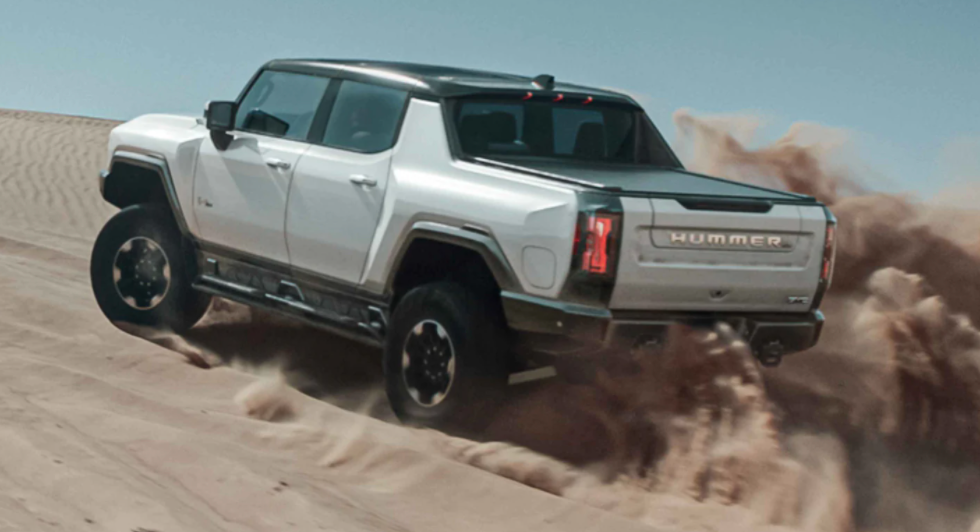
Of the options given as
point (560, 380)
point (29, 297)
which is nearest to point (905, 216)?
point (560, 380)

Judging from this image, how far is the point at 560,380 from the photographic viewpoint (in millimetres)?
5914

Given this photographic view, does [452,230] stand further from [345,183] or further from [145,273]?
[145,273]

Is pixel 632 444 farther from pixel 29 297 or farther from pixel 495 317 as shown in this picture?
pixel 29 297

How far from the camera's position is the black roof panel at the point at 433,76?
6.05m

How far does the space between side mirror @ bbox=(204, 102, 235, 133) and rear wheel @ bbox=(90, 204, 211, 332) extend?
858 mm

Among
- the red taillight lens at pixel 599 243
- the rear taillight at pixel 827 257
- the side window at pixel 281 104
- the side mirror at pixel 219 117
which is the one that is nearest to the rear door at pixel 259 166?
the side window at pixel 281 104

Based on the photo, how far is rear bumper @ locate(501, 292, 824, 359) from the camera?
200 inches

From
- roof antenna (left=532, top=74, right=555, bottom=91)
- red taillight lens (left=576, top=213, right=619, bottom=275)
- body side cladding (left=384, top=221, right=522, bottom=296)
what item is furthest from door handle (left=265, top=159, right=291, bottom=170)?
red taillight lens (left=576, top=213, right=619, bottom=275)

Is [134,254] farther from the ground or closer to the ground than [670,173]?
closer to the ground

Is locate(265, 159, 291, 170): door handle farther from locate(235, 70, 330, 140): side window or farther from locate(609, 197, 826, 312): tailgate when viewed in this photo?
locate(609, 197, 826, 312): tailgate

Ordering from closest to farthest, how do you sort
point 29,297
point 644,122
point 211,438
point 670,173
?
point 211,438, point 670,173, point 644,122, point 29,297

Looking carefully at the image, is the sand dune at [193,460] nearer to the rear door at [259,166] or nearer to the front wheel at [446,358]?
the front wheel at [446,358]

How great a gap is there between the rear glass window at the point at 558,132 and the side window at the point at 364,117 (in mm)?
376

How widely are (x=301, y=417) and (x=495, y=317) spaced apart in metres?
1.09
